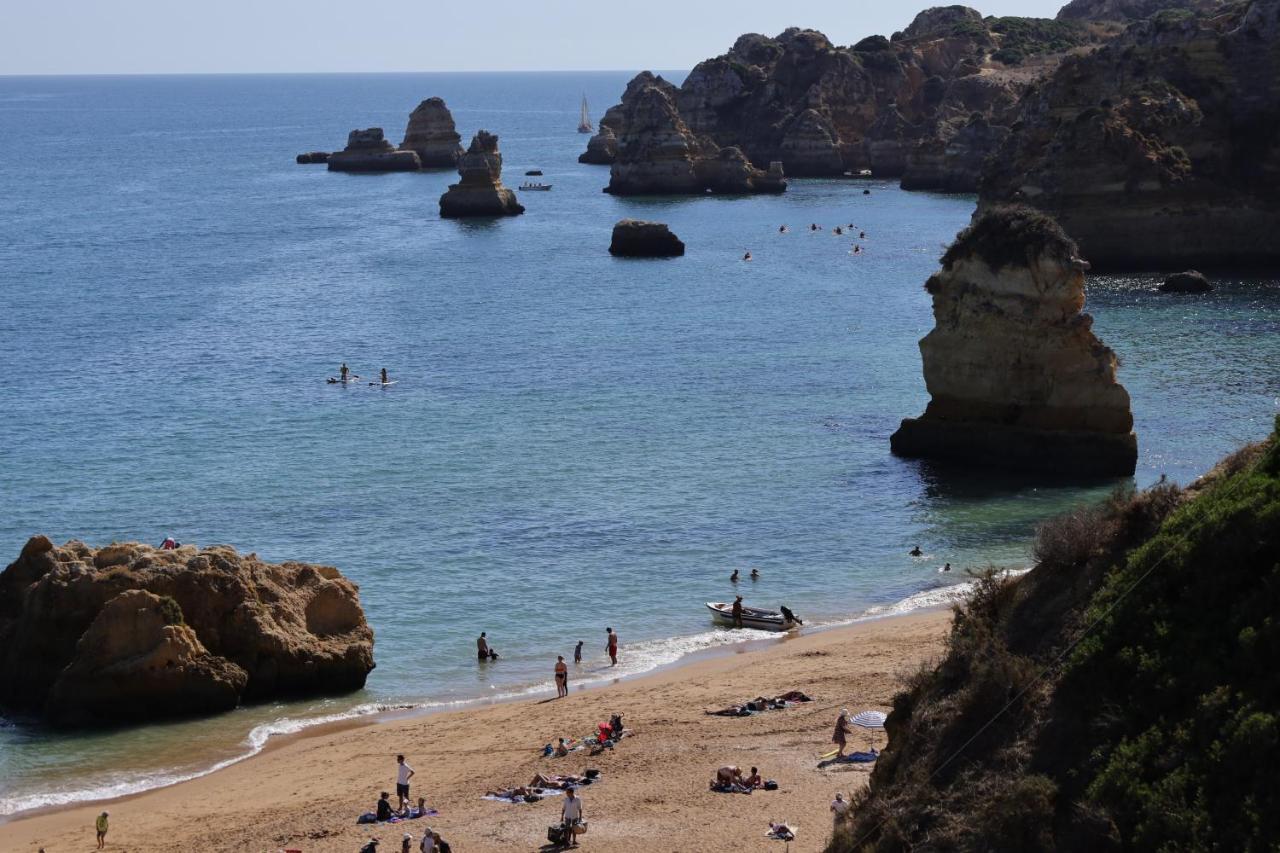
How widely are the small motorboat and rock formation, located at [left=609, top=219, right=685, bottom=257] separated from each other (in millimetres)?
61636

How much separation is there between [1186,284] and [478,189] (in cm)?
5597

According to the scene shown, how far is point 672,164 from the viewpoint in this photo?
127750 millimetres

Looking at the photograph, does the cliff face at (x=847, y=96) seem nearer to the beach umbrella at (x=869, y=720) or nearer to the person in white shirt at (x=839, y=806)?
the beach umbrella at (x=869, y=720)

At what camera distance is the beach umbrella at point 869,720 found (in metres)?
25.6

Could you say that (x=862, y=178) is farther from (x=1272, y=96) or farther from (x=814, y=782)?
(x=814, y=782)

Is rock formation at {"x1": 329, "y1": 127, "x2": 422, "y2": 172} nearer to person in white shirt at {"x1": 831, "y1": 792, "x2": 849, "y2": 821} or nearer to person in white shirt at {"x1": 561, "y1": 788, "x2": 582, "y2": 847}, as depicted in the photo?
person in white shirt at {"x1": 561, "y1": 788, "x2": 582, "y2": 847}

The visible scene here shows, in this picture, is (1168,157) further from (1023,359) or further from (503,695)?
(503,695)

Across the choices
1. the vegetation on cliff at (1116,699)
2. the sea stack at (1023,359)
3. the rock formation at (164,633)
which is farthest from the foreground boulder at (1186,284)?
the vegetation on cliff at (1116,699)

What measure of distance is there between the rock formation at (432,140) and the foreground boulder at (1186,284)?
93018 mm

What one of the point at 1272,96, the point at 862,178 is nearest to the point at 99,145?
the point at 862,178

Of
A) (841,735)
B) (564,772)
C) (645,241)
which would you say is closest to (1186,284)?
(645,241)

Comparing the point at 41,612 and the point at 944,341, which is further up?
the point at 944,341

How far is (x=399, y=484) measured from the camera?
1762 inches

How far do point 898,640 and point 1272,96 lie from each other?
62623mm
